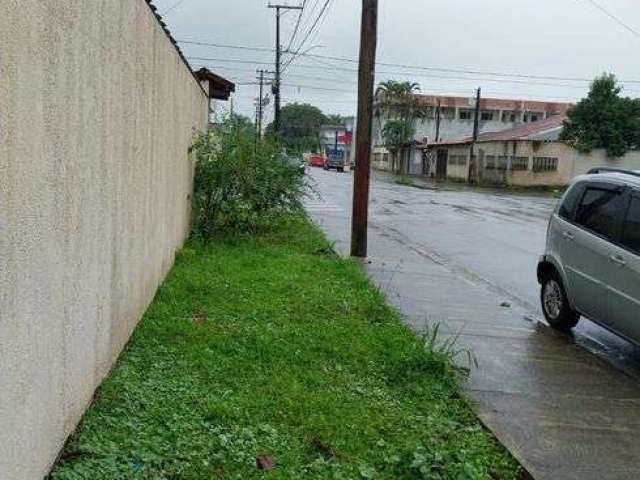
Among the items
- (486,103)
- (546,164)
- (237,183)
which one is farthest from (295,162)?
(486,103)

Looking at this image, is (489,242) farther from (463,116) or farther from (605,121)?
(463,116)

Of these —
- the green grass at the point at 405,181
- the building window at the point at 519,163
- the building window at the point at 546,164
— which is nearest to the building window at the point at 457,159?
the green grass at the point at 405,181

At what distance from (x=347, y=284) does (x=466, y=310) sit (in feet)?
4.89

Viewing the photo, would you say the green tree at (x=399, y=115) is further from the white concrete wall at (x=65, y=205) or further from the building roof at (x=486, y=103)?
the white concrete wall at (x=65, y=205)

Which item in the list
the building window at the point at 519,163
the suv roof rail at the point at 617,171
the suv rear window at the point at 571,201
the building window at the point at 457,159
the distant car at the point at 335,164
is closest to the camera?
A: the suv roof rail at the point at 617,171

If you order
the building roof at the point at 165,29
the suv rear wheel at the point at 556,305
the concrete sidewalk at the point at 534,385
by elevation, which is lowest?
the concrete sidewalk at the point at 534,385

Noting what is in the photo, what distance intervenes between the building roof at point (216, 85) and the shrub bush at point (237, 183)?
72.6 inches

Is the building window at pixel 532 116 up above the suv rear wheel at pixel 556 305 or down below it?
above

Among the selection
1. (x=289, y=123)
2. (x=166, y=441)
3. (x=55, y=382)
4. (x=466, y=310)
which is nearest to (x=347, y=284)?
(x=466, y=310)

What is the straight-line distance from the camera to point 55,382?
3496 millimetres

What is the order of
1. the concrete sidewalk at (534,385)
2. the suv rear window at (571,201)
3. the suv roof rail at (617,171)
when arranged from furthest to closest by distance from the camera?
the suv rear window at (571,201) < the suv roof rail at (617,171) < the concrete sidewalk at (534,385)

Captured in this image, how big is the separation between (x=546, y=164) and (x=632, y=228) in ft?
142

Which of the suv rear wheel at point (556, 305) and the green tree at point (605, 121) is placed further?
the green tree at point (605, 121)

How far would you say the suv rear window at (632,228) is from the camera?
21.5 feet
